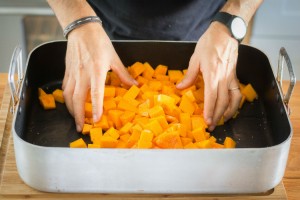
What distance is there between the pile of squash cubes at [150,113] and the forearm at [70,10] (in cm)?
22

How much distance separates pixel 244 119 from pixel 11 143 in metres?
0.66

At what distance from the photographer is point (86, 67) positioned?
4.06ft

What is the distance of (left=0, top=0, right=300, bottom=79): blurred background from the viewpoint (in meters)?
2.42

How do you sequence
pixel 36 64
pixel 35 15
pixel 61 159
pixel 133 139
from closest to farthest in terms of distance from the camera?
pixel 61 159
pixel 133 139
pixel 36 64
pixel 35 15

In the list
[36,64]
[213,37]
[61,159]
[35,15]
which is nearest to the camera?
[61,159]

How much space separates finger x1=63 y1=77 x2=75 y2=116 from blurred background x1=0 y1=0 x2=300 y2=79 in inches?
48.2

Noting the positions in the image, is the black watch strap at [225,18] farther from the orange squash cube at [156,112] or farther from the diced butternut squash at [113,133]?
the diced butternut squash at [113,133]

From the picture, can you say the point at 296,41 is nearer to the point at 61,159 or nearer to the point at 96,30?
the point at 96,30

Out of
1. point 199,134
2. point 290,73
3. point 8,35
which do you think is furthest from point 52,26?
point 290,73

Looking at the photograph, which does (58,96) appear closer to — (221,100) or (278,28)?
(221,100)

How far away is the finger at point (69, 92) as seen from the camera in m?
1.27

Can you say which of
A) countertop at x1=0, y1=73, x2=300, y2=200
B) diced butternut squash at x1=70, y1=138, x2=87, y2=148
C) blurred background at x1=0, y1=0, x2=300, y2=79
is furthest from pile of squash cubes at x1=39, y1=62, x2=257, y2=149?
blurred background at x1=0, y1=0, x2=300, y2=79

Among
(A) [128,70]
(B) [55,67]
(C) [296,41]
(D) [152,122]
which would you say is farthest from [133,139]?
(C) [296,41]

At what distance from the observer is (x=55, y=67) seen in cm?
151
